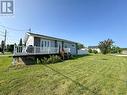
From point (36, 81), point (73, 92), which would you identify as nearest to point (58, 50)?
point (36, 81)

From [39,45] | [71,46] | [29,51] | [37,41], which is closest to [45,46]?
[39,45]

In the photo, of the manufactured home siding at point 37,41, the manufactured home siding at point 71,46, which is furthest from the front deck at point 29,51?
the manufactured home siding at point 71,46

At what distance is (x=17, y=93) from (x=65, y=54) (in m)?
18.1

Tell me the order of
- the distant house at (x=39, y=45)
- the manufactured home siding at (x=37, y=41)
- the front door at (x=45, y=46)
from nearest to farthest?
the distant house at (x=39, y=45) < the front door at (x=45, y=46) < the manufactured home siding at (x=37, y=41)

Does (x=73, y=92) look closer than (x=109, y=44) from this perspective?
Yes

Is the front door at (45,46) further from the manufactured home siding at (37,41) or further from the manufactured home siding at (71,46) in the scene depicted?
the manufactured home siding at (71,46)

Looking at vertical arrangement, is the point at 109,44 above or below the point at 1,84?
above

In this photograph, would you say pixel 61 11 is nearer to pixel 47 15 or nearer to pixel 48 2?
pixel 47 15

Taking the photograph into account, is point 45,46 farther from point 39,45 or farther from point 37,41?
point 37,41

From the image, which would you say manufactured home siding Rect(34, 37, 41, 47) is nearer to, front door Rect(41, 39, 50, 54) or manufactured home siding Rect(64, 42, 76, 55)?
front door Rect(41, 39, 50, 54)

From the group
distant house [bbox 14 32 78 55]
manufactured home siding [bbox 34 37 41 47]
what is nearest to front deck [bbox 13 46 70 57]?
distant house [bbox 14 32 78 55]

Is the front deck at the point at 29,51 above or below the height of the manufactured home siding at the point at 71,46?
below

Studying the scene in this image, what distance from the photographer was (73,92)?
768 centimetres

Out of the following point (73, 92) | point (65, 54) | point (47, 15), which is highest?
point (47, 15)
